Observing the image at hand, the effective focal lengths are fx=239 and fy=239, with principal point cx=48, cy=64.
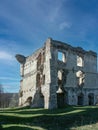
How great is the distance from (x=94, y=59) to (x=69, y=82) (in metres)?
6.32

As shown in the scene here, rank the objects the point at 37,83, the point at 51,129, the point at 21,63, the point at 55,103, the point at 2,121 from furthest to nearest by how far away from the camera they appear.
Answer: the point at 21,63
the point at 37,83
the point at 55,103
the point at 2,121
the point at 51,129

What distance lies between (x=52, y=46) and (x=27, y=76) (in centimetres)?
668

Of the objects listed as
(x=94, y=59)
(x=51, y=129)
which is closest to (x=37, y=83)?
(x=94, y=59)

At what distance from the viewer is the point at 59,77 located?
26.3 metres

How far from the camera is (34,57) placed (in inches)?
1173

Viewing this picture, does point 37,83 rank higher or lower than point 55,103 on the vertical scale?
higher

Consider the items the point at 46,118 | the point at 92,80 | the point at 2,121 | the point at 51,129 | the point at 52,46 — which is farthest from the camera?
the point at 92,80

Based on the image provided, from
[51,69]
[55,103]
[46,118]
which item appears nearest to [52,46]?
[51,69]

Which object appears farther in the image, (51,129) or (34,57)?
(34,57)

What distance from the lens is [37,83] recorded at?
2816cm

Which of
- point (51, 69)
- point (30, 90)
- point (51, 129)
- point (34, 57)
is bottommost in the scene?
point (51, 129)

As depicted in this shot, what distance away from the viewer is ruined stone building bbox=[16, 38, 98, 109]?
25.4 meters

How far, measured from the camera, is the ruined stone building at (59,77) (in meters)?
25.4

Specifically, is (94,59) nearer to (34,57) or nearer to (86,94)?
(86,94)
